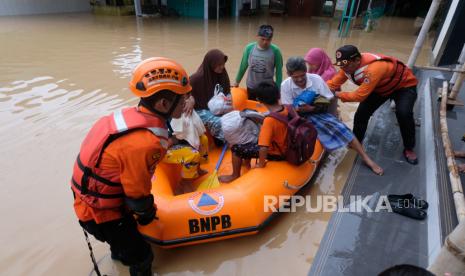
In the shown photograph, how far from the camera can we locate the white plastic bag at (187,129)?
7.86 ft

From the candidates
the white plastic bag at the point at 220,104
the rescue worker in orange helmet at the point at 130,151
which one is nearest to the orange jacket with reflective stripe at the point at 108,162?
the rescue worker in orange helmet at the point at 130,151

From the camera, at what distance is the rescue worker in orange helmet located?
132cm

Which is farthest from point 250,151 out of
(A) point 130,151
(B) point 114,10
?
(B) point 114,10

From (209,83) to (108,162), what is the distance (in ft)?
5.47

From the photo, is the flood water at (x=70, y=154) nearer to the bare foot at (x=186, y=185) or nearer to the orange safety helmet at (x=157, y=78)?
the bare foot at (x=186, y=185)

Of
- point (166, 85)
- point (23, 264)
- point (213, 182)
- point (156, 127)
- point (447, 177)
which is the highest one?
point (166, 85)

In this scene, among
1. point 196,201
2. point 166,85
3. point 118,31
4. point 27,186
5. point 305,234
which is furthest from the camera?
point 118,31

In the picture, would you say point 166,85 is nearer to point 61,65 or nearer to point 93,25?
point 61,65

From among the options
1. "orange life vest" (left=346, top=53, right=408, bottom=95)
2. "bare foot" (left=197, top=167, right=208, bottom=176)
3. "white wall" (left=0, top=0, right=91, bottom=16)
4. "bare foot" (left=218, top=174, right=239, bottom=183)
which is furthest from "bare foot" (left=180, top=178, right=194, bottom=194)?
"white wall" (left=0, top=0, right=91, bottom=16)

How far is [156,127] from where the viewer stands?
137 centimetres

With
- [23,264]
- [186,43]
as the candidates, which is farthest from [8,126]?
[186,43]

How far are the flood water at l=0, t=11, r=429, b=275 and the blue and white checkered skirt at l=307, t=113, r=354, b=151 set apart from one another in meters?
0.37

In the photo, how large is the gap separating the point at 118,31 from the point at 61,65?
15.8 feet

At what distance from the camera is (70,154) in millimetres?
3312
